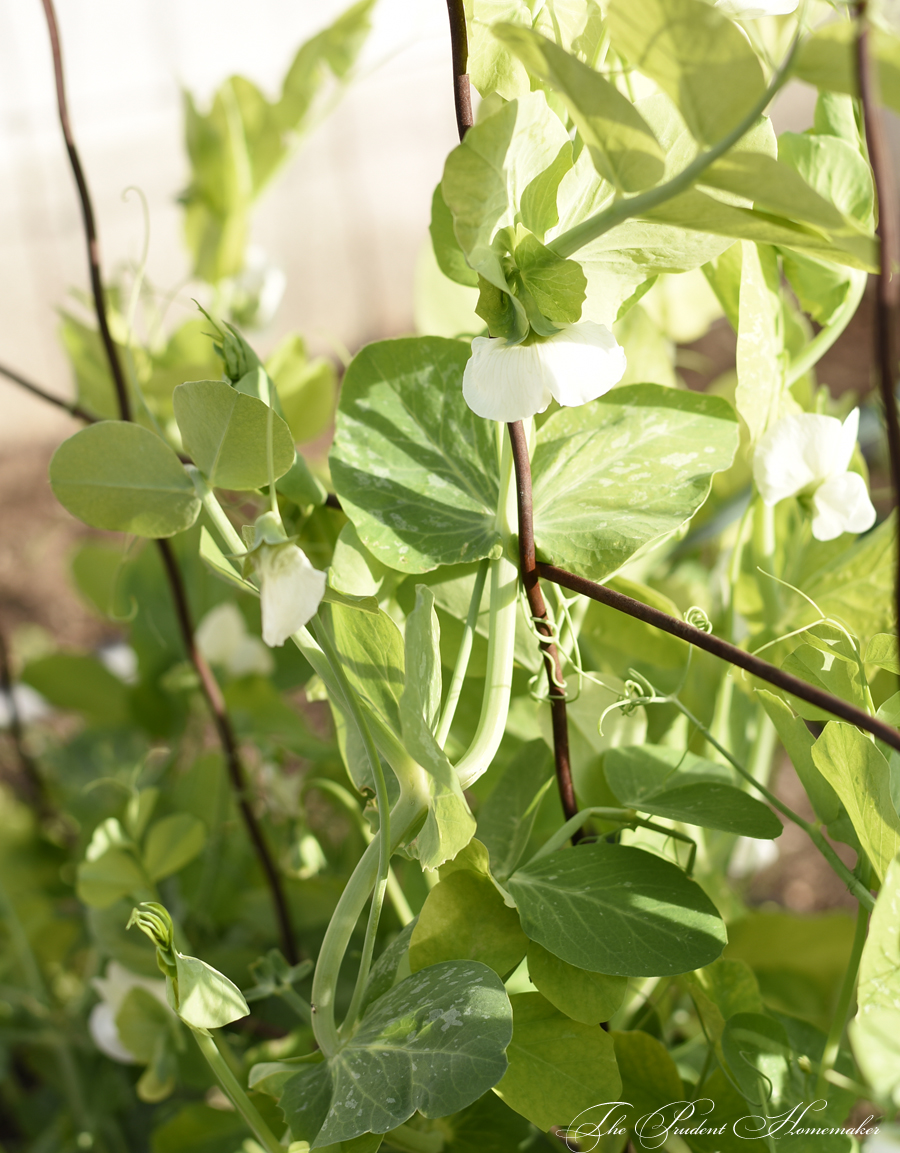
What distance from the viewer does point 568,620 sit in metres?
0.26

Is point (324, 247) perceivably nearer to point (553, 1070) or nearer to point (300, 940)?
point (300, 940)

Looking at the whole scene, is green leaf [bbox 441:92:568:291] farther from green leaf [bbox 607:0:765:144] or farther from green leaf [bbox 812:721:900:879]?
green leaf [bbox 812:721:900:879]

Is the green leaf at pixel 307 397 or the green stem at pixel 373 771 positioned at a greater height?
the green leaf at pixel 307 397

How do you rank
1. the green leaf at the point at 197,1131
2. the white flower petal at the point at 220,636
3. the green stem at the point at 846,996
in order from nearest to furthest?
the green stem at the point at 846,996, the green leaf at the point at 197,1131, the white flower petal at the point at 220,636

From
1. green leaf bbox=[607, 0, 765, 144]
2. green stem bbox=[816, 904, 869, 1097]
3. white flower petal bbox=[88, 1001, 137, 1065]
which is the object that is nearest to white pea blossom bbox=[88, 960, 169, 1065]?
white flower petal bbox=[88, 1001, 137, 1065]

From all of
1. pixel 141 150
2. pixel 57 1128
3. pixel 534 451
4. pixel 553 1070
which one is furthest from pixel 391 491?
pixel 141 150

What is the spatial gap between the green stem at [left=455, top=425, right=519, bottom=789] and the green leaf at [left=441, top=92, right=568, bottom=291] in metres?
0.06

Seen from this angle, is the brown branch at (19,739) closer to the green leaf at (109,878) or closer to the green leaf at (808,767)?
the green leaf at (109,878)

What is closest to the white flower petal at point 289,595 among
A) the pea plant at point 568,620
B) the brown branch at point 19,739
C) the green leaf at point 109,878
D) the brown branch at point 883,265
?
the pea plant at point 568,620

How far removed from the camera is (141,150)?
237cm

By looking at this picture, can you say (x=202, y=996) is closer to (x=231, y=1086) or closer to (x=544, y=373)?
(x=231, y=1086)

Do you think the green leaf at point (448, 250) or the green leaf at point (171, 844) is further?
the green leaf at point (171, 844)

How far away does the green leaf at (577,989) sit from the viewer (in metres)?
0.23

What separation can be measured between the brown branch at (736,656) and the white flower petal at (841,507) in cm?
8
